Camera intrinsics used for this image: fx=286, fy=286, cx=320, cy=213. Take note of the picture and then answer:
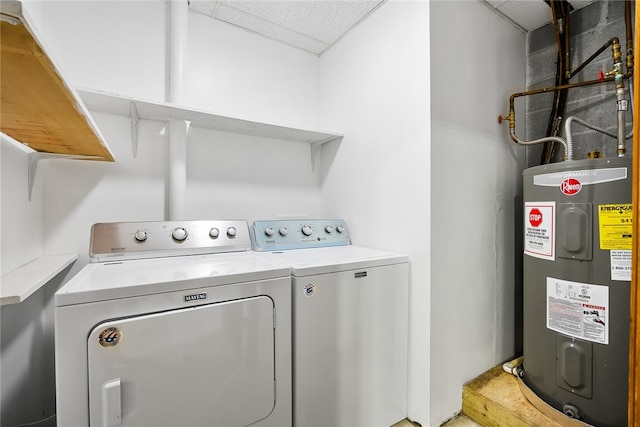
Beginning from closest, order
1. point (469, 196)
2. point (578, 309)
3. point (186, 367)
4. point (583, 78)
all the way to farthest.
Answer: point (186, 367) → point (578, 309) → point (469, 196) → point (583, 78)

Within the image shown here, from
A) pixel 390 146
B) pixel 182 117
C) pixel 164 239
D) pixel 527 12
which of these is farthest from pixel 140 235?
pixel 527 12

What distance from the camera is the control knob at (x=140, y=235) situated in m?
1.38

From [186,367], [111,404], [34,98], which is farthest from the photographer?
[186,367]

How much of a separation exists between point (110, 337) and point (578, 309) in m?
1.81

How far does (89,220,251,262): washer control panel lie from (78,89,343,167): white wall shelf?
1.79 feet

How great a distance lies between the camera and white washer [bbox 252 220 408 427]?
3.97 ft

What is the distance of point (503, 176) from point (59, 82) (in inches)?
80.7

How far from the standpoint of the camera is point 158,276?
1039mm

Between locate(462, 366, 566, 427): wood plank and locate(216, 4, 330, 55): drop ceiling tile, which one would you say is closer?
locate(462, 366, 566, 427): wood plank

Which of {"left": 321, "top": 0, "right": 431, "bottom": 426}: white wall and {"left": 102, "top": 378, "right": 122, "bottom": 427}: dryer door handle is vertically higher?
{"left": 321, "top": 0, "right": 431, "bottom": 426}: white wall

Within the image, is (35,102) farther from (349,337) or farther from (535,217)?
(535,217)

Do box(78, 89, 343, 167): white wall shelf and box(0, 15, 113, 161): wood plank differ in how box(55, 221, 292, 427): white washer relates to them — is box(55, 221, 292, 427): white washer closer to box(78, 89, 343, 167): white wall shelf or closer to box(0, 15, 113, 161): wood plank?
box(0, 15, 113, 161): wood plank

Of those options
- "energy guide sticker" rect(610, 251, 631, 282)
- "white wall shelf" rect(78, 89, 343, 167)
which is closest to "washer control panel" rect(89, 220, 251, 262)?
"white wall shelf" rect(78, 89, 343, 167)

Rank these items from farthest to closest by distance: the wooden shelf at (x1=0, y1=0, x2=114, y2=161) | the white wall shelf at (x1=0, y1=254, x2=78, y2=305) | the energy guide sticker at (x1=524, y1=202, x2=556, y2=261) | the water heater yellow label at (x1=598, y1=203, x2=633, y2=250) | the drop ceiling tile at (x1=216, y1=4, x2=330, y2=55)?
the drop ceiling tile at (x1=216, y1=4, x2=330, y2=55)
the energy guide sticker at (x1=524, y1=202, x2=556, y2=261)
the water heater yellow label at (x1=598, y1=203, x2=633, y2=250)
the white wall shelf at (x1=0, y1=254, x2=78, y2=305)
the wooden shelf at (x1=0, y1=0, x2=114, y2=161)
